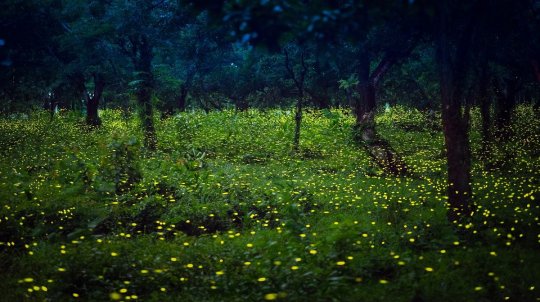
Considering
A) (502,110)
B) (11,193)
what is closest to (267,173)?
(11,193)

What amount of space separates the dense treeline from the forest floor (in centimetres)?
135

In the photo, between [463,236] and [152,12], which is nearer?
[463,236]

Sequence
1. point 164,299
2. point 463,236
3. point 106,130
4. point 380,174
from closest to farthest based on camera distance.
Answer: point 164,299
point 463,236
point 380,174
point 106,130

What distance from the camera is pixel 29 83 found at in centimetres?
2714

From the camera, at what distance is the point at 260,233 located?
26.0 feet

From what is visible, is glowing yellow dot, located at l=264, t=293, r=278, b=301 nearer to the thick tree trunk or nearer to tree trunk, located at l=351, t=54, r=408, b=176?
the thick tree trunk

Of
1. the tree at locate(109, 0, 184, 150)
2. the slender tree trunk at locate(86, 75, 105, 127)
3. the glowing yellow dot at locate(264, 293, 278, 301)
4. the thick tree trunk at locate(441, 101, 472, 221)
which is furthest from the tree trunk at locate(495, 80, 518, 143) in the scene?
the slender tree trunk at locate(86, 75, 105, 127)

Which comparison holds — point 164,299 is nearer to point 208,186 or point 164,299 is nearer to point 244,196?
point 244,196

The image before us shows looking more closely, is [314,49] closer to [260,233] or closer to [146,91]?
[146,91]

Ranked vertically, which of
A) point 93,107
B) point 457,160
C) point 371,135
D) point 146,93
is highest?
point 93,107

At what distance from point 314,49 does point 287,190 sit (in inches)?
354

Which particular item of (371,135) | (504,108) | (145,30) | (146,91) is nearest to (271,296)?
(371,135)

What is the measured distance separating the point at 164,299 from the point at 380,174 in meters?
9.98

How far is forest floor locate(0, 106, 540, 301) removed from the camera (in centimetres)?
559
